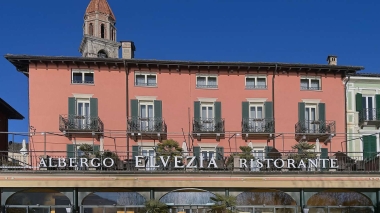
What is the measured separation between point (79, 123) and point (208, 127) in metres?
8.37

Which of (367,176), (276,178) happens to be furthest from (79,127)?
(367,176)

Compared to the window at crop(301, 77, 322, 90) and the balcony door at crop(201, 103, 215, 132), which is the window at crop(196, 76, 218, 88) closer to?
the balcony door at crop(201, 103, 215, 132)

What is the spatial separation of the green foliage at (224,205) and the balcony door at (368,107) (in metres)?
Answer: 16.6

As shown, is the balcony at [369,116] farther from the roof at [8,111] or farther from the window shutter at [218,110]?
the roof at [8,111]

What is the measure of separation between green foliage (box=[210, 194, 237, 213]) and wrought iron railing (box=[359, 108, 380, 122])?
16301mm

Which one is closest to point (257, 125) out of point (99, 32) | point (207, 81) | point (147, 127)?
point (207, 81)

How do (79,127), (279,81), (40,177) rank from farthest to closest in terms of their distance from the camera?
(279,81) → (79,127) → (40,177)

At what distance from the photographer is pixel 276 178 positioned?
26.5 meters

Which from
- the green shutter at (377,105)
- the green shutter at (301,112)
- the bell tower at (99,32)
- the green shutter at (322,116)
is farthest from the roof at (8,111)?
the green shutter at (377,105)

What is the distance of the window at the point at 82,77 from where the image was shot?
121ft

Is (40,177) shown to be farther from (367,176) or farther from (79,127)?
(367,176)

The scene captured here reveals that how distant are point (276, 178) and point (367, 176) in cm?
444

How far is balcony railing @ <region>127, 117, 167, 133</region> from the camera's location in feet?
119

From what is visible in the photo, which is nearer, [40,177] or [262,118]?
[40,177]
